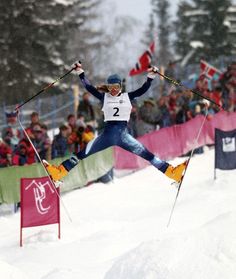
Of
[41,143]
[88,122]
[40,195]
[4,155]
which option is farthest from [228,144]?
[40,195]

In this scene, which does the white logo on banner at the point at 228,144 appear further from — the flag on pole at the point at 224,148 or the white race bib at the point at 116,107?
the white race bib at the point at 116,107

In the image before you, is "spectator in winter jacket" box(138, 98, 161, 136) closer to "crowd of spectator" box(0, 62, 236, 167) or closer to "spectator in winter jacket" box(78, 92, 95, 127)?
"crowd of spectator" box(0, 62, 236, 167)

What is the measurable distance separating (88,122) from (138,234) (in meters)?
7.96

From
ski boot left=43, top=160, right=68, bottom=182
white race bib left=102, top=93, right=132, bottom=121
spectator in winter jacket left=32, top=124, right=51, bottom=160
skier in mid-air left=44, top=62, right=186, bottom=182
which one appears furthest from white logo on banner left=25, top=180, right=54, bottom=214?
spectator in winter jacket left=32, top=124, right=51, bottom=160

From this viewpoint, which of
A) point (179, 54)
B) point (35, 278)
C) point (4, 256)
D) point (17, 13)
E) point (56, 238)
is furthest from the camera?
point (179, 54)

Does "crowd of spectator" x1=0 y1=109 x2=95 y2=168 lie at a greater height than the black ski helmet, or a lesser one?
lesser

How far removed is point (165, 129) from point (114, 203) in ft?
15.3

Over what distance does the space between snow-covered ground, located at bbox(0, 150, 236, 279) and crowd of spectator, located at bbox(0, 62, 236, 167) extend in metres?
1.29

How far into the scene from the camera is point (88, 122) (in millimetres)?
18969

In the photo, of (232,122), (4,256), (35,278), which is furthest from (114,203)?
(232,122)

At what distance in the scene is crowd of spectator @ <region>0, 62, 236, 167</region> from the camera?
14539 millimetres

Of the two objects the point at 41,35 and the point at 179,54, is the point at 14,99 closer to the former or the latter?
the point at 41,35

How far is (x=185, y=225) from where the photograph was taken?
1195 centimetres

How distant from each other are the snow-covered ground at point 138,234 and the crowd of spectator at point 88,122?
1.29m
